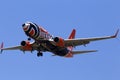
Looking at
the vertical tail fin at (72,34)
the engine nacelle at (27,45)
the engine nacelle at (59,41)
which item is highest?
the engine nacelle at (59,41)

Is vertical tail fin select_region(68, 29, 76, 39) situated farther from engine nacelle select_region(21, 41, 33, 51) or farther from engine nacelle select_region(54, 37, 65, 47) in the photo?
engine nacelle select_region(54, 37, 65, 47)

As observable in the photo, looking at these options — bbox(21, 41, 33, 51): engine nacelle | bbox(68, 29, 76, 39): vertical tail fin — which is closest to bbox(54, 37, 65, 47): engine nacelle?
bbox(21, 41, 33, 51): engine nacelle

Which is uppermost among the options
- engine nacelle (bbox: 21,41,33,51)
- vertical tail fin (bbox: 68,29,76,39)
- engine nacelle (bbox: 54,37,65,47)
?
engine nacelle (bbox: 54,37,65,47)

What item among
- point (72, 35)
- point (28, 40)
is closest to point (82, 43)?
point (28, 40)

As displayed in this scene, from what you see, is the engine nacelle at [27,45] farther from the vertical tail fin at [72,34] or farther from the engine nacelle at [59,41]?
the vertical tail fin at [72,34]

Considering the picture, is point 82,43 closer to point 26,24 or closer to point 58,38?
point 58,38

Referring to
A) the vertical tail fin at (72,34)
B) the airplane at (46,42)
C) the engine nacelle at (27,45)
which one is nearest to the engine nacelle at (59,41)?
the airplane at (46,42)

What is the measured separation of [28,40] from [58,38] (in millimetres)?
5991

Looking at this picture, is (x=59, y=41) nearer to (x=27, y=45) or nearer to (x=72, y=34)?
(x=27, y=45)

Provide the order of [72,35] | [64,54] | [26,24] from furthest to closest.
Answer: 1. [72,35]
2. [64,54]
3. [26,24]

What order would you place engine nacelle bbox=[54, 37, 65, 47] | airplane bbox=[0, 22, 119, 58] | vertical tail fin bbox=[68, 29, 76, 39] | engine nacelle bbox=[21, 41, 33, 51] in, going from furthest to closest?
vertical tail fin bbox=[68, 29, 76, 39]
engine nacelle bbox=[21, 41, 33, 51]
engine nacelle bbox=[54, 37, 65, 47]
airplane bbox=[0, 22, 119, 58]

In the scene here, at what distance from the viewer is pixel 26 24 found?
116062 mm

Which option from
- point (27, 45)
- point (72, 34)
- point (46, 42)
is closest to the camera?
point (46, 42)

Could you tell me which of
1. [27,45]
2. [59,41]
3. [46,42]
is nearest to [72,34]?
[27,45]
